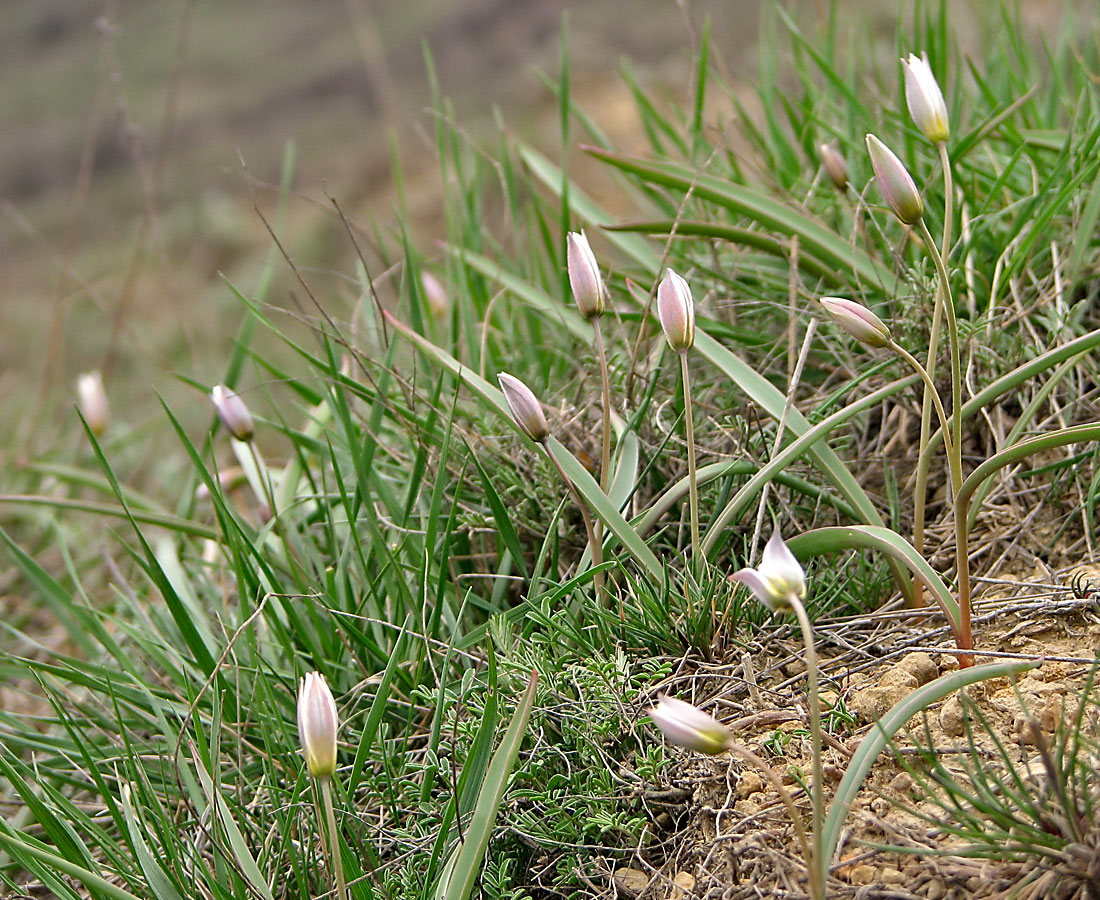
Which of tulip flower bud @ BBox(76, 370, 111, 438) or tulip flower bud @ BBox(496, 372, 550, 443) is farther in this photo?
tulip flower bud @ BBox(76, 370, 111, 438)

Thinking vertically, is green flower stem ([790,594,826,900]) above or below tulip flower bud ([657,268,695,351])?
below

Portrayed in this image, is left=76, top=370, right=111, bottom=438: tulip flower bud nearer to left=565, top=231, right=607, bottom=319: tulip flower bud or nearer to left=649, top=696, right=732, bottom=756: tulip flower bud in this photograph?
left=565, top=231, right=607, bottom=319: tulip flower bud

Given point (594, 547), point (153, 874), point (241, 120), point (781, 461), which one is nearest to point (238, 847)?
point (153, 874)

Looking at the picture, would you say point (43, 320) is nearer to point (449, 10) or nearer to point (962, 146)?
point (449, 10)

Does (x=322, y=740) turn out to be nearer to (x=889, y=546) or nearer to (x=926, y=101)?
(x=889, y=546)

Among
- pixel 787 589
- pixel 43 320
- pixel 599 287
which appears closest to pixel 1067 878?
pixel 787 589

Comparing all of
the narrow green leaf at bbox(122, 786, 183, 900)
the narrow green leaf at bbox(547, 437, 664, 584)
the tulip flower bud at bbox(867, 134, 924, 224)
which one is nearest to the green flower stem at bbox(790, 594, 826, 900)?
the narrow green leaf at bbox(547, 437, 664, 584)
